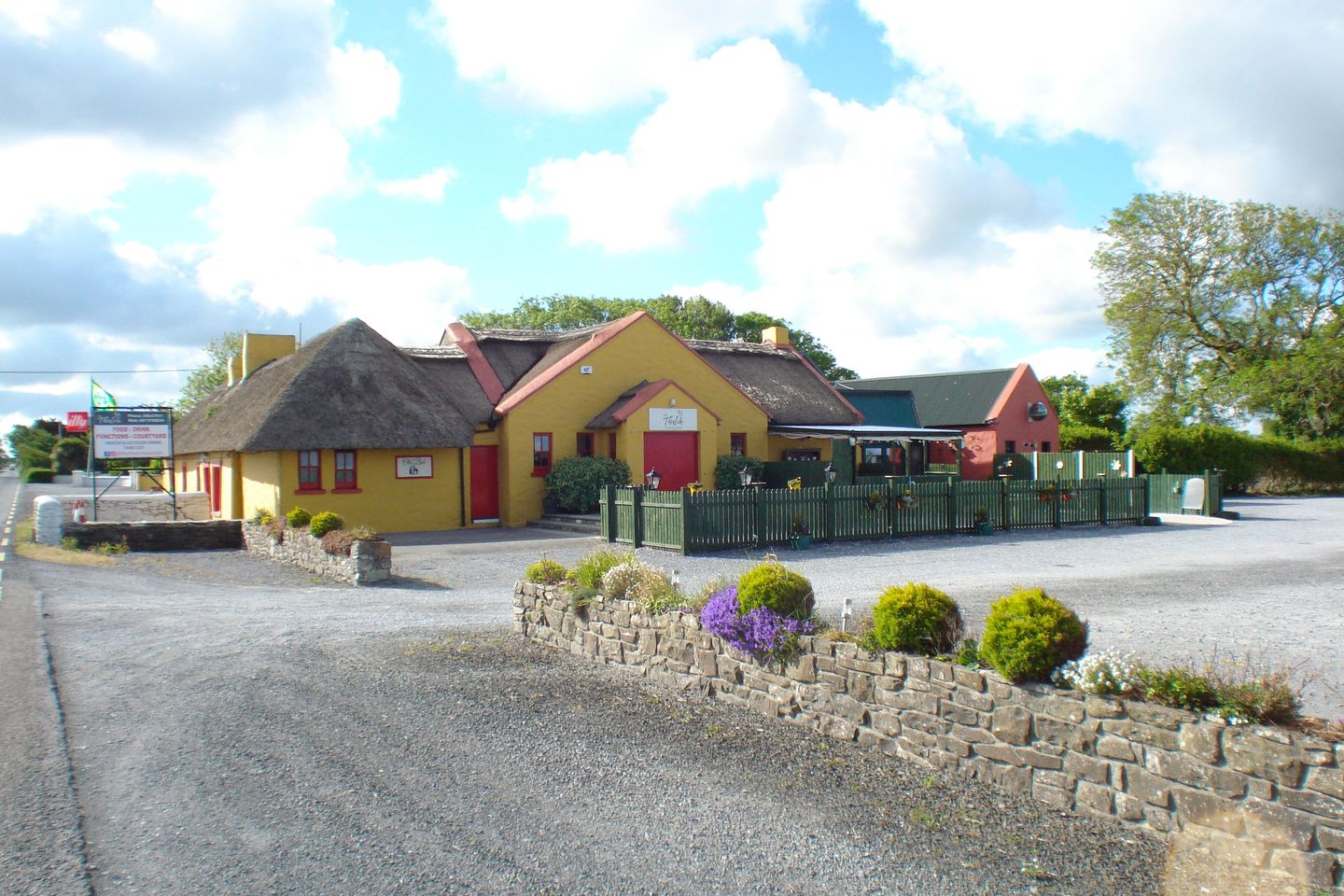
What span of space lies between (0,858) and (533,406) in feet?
75.2

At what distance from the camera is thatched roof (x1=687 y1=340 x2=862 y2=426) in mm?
33781

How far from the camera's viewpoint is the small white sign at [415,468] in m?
25.9

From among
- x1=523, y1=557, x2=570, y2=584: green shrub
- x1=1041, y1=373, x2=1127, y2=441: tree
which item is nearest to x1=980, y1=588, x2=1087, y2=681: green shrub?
x1=523, y1=557, x2=570, y2=584: green shrub

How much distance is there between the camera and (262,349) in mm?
32500

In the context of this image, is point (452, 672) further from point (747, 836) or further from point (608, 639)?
point (747, 836)

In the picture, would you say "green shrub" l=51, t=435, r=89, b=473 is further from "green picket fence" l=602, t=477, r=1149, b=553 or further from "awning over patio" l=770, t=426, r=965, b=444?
"green picket fence" l=602, t=477, r=1149, b=553

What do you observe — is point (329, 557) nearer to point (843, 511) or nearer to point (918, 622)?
point (843, 511)

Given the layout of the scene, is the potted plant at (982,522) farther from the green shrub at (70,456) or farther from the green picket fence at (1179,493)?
the green shrub at (70,456)

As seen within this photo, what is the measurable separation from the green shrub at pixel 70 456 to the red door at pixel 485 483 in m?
67.0

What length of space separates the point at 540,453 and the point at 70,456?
70379mm

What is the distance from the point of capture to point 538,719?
7.86 meters

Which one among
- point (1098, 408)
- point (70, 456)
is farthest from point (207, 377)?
point (1098, 408)

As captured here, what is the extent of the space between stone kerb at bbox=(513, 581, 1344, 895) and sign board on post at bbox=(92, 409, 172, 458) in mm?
21671

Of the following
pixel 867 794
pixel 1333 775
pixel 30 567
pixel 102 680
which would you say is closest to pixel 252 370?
pixel 30 567
